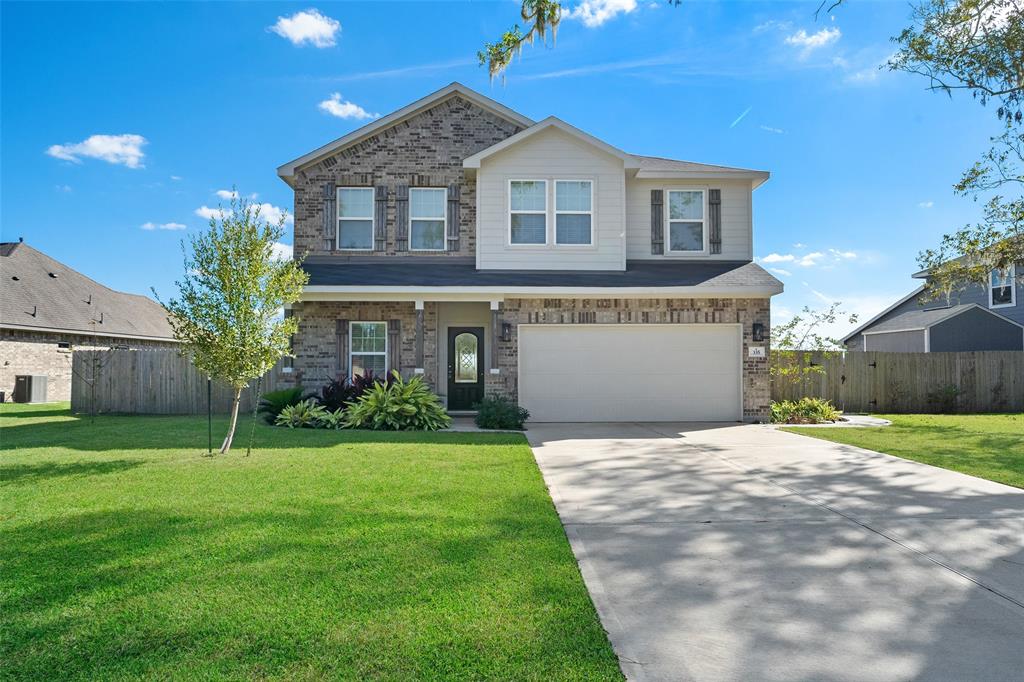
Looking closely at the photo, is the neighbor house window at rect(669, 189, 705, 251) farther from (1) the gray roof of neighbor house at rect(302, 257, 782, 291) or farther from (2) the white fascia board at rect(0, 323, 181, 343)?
(2) the white fascia board at rect(0, 323, 181, 343)

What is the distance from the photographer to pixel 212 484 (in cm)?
650

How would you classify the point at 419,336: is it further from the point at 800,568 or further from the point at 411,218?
the point at 800,568

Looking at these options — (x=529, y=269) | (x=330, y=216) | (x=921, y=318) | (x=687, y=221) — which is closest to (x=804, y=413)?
(x=687, y=221)

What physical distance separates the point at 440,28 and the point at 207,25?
13.7 ft

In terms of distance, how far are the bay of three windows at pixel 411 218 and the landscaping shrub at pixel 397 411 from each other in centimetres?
444

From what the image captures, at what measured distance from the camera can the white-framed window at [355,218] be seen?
15016 mm

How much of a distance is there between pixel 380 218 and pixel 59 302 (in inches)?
669

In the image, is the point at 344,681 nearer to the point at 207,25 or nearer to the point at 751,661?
the point at 751,661

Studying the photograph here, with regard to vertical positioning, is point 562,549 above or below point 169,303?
below

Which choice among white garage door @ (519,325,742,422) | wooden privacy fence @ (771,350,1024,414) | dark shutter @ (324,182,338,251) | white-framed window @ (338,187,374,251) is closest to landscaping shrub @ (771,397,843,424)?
white garage door @ (519,325,742,422)

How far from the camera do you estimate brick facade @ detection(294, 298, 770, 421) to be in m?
13.4

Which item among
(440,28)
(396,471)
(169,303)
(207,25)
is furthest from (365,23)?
(396,471)

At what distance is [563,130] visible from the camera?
46.3ft

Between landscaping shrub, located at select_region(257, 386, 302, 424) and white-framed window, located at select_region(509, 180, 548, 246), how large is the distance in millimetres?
6050
